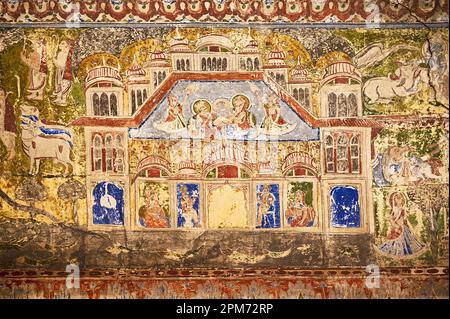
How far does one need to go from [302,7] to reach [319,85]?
2.36 ft

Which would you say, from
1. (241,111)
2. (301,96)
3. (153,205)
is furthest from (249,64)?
(153,205)

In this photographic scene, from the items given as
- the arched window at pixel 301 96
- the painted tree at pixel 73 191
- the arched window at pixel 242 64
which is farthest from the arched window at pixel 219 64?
the painted tree at pixel 73 191

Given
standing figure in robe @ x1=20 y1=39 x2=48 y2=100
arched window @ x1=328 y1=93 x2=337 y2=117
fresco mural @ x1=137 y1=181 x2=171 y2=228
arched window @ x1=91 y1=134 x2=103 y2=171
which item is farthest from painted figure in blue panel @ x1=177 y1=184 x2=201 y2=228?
standing figure in robe @ x1=20 y1=39 x2=48 y2=100

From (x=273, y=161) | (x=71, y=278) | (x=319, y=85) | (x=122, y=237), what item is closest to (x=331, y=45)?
(x=319, y=85)

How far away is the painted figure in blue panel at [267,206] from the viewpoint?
8.86 meters

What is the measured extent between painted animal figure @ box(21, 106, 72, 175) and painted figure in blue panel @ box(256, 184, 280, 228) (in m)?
1.75

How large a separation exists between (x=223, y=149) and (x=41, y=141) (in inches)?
64.6

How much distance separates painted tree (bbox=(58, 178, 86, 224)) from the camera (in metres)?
8.84

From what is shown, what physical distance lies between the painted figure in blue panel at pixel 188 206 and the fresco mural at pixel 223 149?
0.07 ft

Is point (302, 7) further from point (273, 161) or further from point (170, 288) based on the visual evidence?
point (170, 288)

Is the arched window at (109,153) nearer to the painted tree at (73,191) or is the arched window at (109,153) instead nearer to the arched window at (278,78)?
the painted tree at (73,191)

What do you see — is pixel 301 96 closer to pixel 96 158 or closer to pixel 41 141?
pixel 96 158

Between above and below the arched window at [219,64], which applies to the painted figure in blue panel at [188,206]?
below

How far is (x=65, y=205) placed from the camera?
348 inches
